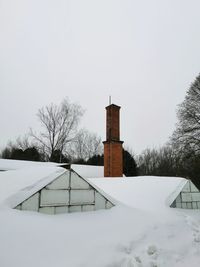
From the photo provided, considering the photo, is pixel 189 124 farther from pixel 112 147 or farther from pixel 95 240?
pixel 95 240

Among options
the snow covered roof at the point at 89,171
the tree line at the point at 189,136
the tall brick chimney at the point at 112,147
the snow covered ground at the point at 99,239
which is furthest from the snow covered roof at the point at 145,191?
A: the tree line at the point at 189,136

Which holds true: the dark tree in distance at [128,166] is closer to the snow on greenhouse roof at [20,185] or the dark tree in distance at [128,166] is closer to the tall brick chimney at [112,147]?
the tall brick chimney at [112,147]

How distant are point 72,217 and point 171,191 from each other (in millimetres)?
4356

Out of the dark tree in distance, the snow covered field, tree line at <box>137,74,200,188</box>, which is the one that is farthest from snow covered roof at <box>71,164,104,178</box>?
the snow covered field

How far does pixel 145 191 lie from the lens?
747cm

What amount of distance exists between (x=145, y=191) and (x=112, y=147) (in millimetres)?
5060

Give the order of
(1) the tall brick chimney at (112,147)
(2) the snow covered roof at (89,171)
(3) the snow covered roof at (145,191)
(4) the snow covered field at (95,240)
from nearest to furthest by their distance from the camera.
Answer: (4) the snow covered field at (95,240), (3) the snow covered roof at (145,191), (1) the tall brick chimney at (112,147), (2) the snow covered roof at (89,171)

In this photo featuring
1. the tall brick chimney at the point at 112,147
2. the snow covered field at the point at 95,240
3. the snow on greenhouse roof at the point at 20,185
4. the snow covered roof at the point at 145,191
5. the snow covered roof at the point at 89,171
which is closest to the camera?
the snow covered field at the point at 95,240

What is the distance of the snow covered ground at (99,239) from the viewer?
2.68 m

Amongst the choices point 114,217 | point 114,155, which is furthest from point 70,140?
point 114,217

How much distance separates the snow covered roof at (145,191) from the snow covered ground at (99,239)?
0.82 m

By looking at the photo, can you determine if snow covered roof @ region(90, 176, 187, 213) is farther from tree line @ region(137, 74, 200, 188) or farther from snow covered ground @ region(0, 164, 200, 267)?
tree line @ region(137, 74, 200, 188)

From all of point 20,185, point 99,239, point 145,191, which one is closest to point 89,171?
point 145,191

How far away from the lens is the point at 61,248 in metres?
2.91
